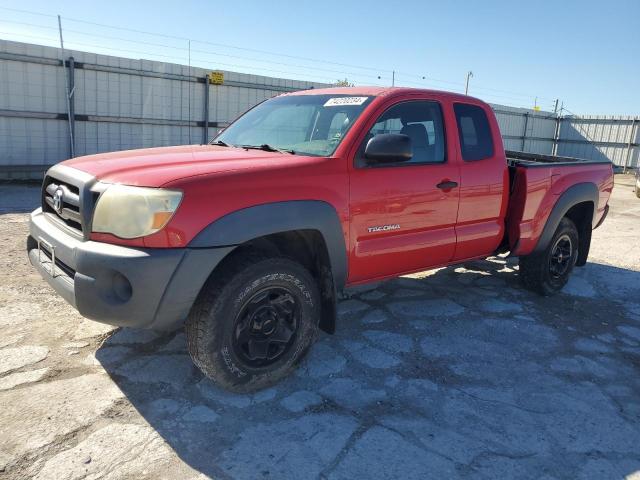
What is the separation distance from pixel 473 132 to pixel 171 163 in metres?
2.57

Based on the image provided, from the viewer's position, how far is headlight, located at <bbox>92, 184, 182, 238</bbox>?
2633mm

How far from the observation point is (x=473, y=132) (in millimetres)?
4348

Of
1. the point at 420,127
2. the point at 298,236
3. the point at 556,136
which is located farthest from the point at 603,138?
the point at 298,236

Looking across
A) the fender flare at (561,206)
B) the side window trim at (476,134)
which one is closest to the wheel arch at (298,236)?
the side window trim at (476,134)

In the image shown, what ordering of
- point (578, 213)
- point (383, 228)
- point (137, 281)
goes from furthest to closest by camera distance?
point (578, 213) → point (383, 228) → point (137, 281)

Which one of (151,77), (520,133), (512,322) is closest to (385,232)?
(512,322)

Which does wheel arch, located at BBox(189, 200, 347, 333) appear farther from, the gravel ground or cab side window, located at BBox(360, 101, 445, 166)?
cab side window, located at BBox(360, 101, 445, 166)

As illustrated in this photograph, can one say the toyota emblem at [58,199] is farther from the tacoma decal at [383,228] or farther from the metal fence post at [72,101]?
the metal fence post at [72,101]

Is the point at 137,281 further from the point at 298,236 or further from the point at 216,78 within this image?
the point at 216,78

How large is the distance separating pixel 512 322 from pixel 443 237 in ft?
3.67

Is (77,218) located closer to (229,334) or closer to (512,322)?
(229,334)

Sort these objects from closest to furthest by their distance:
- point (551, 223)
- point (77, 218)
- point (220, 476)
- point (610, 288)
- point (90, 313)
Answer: point (220, 476)
point (90, 313)
point (77, 218)
point (551, 223)
point (610, 288)

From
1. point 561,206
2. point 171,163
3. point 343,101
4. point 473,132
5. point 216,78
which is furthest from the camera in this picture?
point 216,78

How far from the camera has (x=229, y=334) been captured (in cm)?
294
